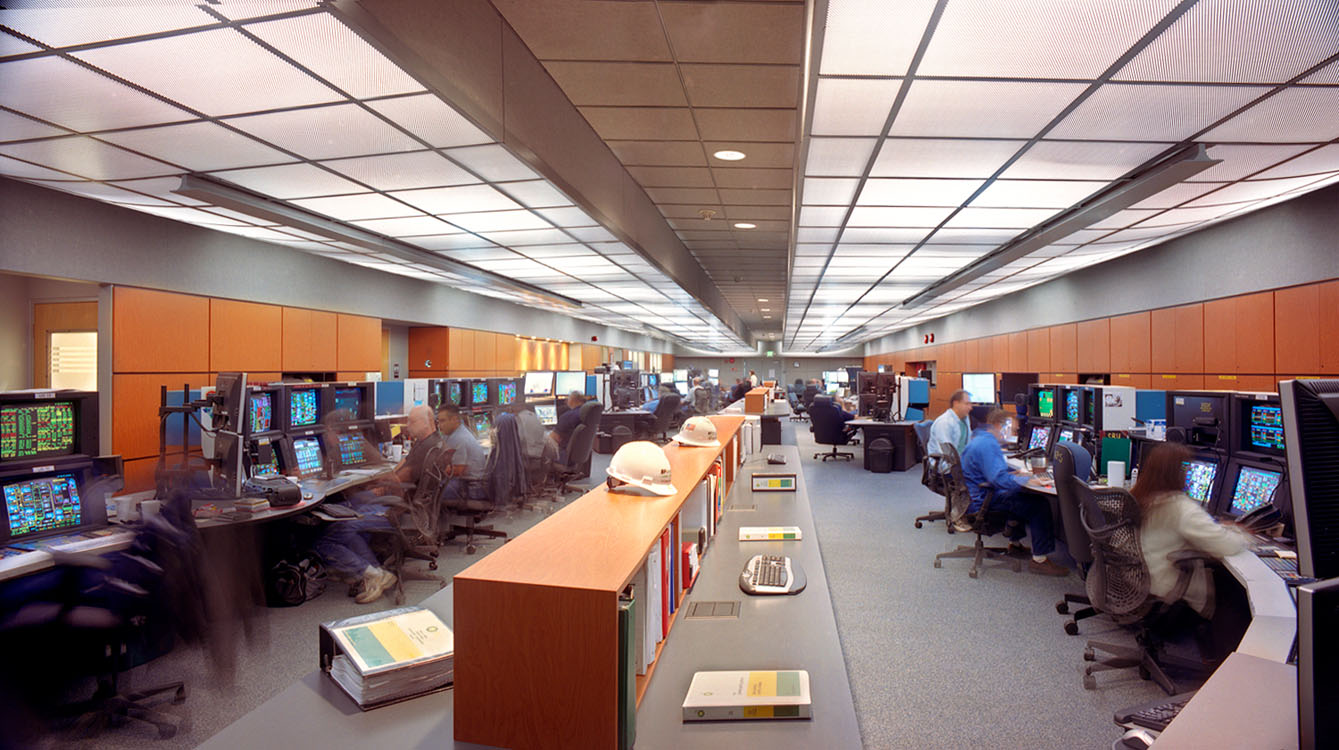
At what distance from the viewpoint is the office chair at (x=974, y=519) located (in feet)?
15.7

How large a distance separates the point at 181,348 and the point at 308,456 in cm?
185

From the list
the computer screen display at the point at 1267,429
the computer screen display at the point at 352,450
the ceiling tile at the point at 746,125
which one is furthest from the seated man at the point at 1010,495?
the computer screen display at the point at 352,450

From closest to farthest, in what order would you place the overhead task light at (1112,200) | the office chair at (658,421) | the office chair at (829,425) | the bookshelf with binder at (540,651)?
the bookshelf with binder at (540,651) < the overhead task light at (1112,200) < the office chair at (829,425) < the office chair at (658,421)

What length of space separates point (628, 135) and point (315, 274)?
4.66 meters

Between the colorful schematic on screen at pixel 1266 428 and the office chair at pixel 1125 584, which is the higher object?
the colorful schematic on screen at pixel 1266 428

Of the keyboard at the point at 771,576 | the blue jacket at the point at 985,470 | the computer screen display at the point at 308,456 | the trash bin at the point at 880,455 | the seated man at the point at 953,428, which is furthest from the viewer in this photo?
the trash bin at the point at 880,455

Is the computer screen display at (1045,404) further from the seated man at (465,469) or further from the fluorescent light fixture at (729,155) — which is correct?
the seated man at (465,469)

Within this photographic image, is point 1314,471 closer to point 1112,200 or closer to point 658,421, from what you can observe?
point 1112,200

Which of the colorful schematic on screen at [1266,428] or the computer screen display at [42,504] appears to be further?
the colorful schematic on screen at [1266,428]

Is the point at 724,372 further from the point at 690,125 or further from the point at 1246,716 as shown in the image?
the point at 1246,716

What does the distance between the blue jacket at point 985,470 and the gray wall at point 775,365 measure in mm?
30233

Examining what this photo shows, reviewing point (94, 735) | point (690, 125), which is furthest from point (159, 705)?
point (690, 125)

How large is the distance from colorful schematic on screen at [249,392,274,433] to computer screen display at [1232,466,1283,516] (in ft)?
19.3

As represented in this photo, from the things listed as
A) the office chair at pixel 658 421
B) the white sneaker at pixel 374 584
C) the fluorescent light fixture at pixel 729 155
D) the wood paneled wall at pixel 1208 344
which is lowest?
the white sneaker at pixel 374 584
